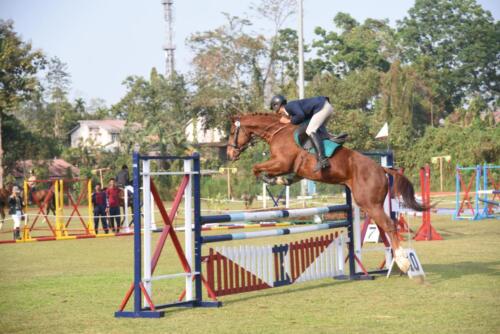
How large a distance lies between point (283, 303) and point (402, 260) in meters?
1.96

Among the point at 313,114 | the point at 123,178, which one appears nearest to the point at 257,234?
the point at 313,114

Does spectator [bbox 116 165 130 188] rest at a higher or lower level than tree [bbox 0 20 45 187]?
lower

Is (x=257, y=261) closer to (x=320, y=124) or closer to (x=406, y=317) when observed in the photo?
(x=320, y=124)

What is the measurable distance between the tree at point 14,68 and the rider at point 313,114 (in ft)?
137

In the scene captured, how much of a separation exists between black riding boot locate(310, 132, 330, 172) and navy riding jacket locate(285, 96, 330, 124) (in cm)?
41

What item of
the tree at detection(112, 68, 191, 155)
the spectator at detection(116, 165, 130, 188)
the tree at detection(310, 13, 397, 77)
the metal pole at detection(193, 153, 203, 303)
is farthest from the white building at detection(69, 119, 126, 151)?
the metal pole at detection(193, 153, 203, 303)

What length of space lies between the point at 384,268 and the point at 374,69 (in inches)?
2432

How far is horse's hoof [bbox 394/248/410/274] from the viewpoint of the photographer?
1102 centimetres

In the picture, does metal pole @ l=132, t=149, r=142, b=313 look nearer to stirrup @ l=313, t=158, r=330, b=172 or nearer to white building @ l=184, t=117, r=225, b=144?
stirrup @ l=313, t=158, r=330, b=172

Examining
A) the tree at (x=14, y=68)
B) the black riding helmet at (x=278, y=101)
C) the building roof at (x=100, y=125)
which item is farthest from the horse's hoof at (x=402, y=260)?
the building roof at (x=100, y=125)

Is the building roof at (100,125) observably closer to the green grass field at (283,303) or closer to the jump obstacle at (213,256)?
the green grass field at (283,303)

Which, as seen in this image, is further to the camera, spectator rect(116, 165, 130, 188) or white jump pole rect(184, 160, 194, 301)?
spectator rect(116, 165, 130, 188)

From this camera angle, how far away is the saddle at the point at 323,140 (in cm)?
1150

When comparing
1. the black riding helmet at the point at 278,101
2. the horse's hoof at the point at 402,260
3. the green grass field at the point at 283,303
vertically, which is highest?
the black riding helmet at the point at 278,101
